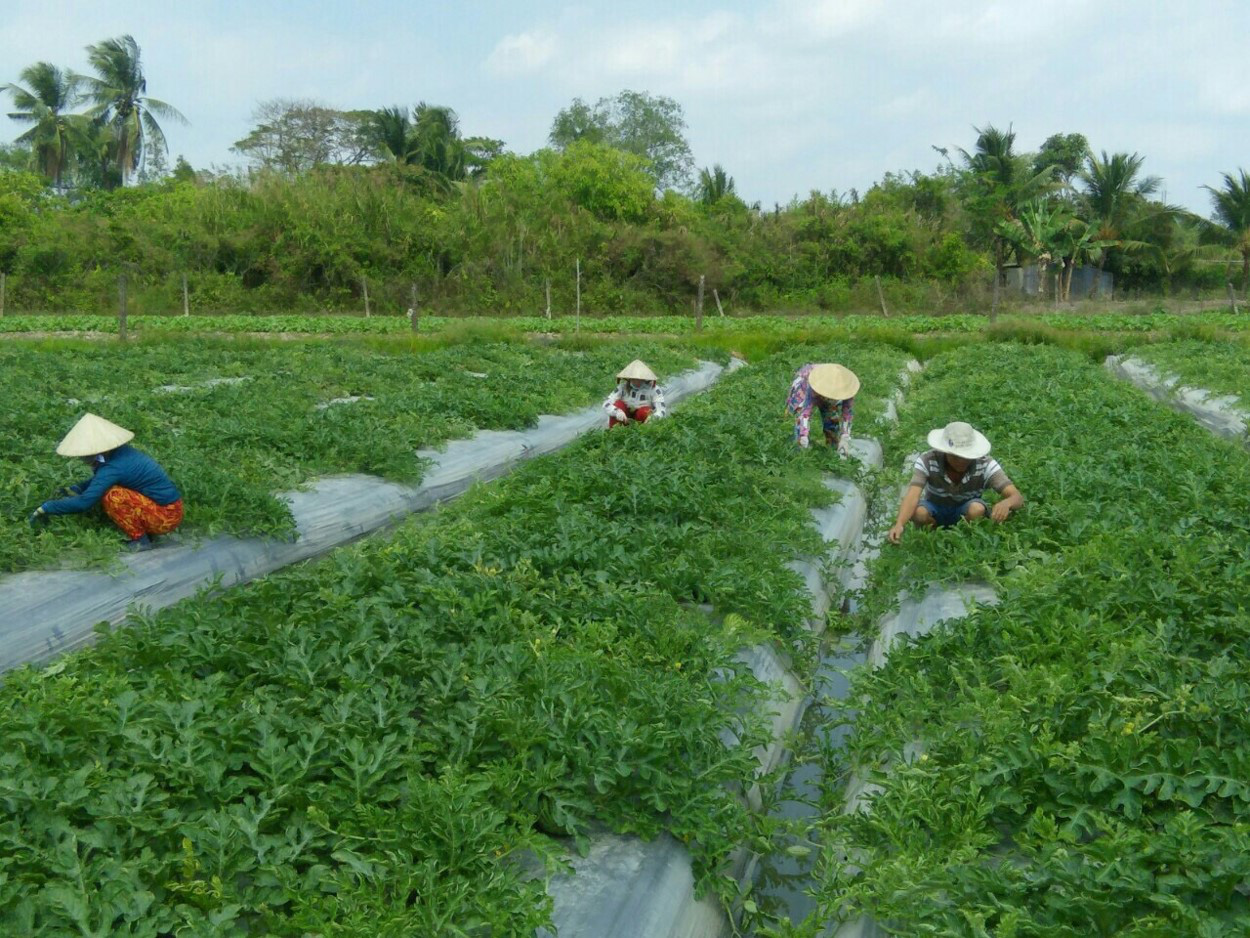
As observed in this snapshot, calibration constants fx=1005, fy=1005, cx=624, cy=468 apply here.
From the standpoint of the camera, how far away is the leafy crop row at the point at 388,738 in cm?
289

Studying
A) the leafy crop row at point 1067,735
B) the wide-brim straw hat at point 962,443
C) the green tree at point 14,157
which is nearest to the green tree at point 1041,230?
the leafy crop row at point 1067,735

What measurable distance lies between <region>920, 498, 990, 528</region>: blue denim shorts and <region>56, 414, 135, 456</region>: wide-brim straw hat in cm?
517

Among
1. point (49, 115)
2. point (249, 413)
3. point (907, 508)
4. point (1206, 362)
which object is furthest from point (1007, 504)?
point (49, 115)

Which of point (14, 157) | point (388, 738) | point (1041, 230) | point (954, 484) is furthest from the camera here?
point (14, 157)

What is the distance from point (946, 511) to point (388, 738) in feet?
14.8

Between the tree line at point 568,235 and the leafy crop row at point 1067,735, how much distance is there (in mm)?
35675

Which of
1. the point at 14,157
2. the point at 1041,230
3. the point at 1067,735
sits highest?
the point at 14,157

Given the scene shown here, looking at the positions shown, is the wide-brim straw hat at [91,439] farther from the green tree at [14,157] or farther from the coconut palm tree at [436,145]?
the green tree at [14,157]

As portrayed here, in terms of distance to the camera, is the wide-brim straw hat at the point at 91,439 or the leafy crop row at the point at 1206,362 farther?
the leafy crop row at the point at 1206,362

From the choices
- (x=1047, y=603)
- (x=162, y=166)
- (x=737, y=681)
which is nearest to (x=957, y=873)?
(x=737, y=681)

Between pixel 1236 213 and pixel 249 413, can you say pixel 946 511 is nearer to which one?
pixel 249 413

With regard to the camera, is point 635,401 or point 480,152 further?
point 480,152

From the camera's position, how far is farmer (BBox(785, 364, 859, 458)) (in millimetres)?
8703

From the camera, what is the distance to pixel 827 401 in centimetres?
910
